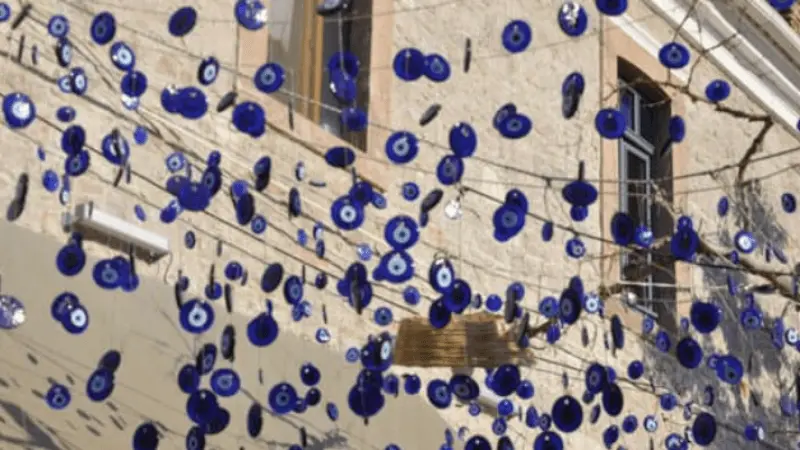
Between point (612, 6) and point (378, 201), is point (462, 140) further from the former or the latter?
point (378, 201)

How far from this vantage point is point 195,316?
8.94 m

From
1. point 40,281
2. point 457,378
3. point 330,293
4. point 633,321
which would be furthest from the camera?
point 633,321

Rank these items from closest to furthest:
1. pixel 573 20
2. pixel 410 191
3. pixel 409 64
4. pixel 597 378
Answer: pixel 409 64 < pixel 573 20 < pixel 597 378 < pixel 410 191

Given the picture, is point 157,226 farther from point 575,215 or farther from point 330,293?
point 575,215

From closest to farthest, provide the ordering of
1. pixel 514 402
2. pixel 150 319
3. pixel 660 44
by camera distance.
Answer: pixel 150 319
pixel 514 402
pixel 660 44

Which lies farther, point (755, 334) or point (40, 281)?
point (755, 334)

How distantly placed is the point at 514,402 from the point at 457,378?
2.06 metres

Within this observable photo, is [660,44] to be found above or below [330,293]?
above

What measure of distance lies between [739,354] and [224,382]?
25.4 feet

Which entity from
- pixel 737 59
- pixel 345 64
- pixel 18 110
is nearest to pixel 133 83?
pixel 18 110

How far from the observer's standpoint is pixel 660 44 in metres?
15.6

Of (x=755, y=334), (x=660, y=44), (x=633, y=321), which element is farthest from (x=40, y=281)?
(x=755, y=334)

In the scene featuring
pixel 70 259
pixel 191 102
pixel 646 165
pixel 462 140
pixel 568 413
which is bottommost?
pixel 568 413

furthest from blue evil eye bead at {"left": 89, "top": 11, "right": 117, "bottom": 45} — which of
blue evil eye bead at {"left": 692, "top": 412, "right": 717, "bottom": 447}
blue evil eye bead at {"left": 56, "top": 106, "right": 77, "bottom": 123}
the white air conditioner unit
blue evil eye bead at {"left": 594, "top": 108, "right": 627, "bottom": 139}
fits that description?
blue evil eye bead at {"left": 692, "top": 412, "right": 717, "bottom": 447}
